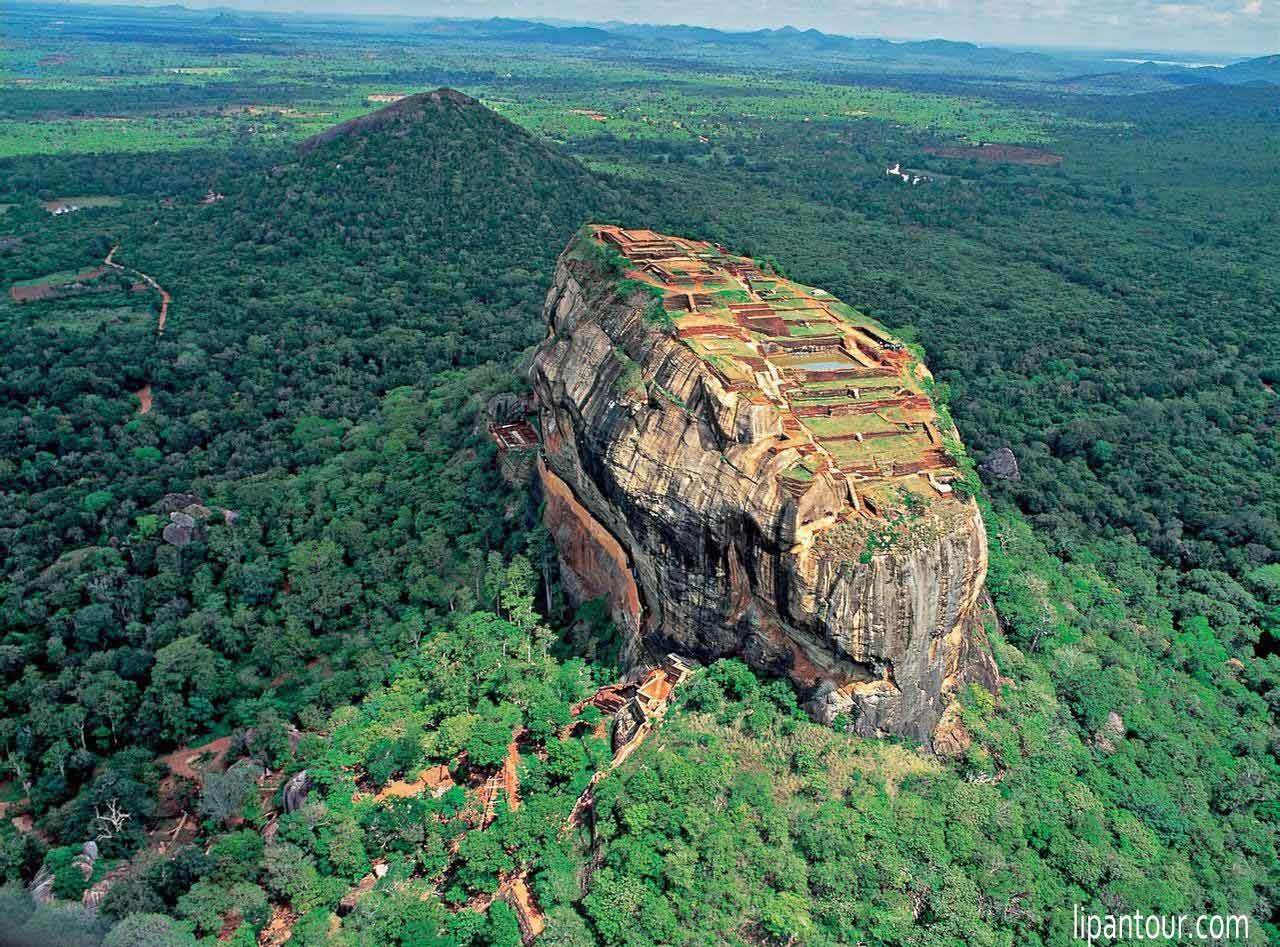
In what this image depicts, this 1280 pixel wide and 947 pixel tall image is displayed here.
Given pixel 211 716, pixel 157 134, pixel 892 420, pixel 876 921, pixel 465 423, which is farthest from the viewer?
pixel 157 134

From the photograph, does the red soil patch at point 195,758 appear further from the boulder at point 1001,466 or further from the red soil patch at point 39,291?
the red soil patch at point 39,291

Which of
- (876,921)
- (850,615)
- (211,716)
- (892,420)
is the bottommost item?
(211,716)

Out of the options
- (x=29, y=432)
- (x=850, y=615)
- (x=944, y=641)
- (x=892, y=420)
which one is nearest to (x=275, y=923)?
(x=850, y=615)

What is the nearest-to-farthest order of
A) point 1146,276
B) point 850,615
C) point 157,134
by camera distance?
point 850,615 < point 1146,276 < point 157,134

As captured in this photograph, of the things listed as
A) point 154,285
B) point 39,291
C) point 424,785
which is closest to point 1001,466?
point 424,785

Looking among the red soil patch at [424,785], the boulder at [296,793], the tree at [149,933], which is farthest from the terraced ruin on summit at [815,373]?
the tree at [149,933]

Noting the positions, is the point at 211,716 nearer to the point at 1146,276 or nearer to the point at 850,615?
the point at 850,615
